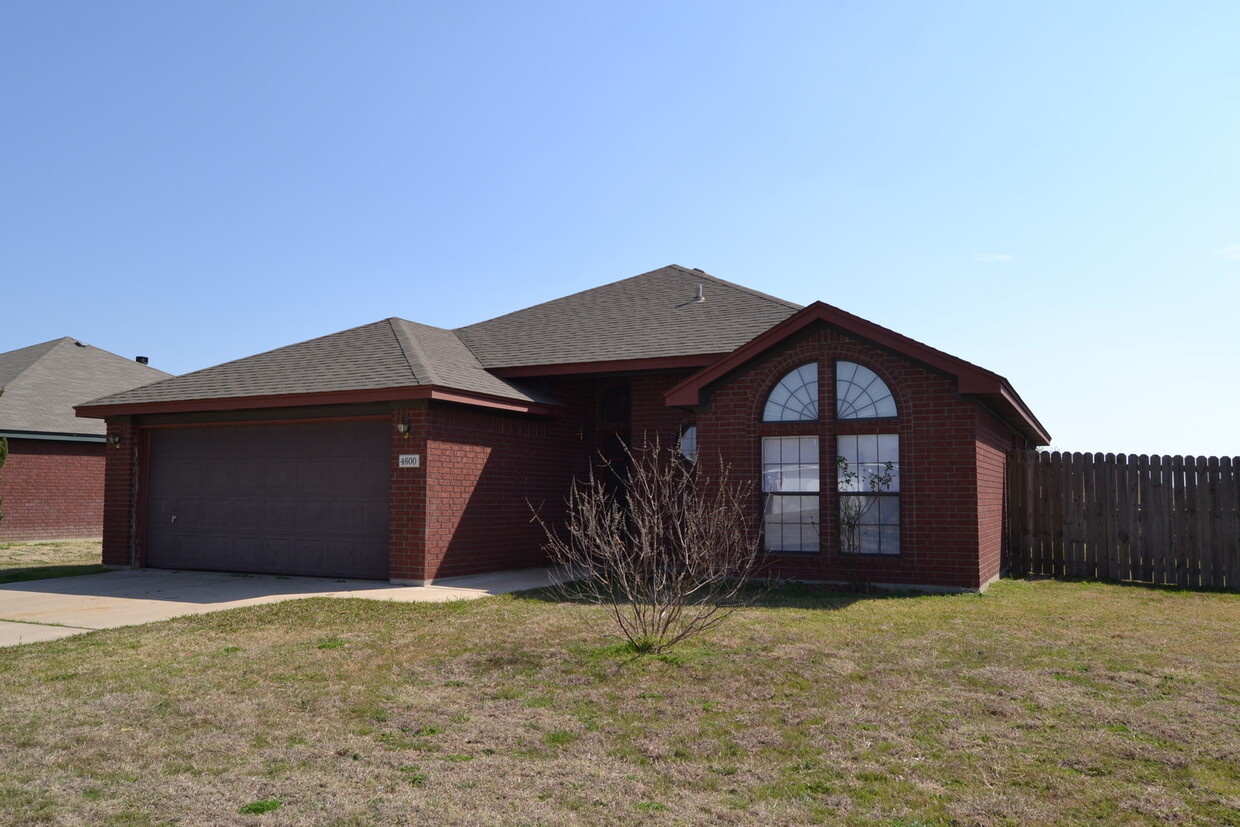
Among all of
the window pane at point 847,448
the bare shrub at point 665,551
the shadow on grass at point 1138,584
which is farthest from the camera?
the shadow on grass at point 1138,584

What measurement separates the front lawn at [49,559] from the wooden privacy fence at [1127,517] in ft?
51.3

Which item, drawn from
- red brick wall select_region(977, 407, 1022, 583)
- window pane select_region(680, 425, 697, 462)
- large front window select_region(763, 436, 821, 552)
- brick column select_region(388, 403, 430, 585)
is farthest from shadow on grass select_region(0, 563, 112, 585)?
red brick wall select_region(977, 407, 1022, 583)

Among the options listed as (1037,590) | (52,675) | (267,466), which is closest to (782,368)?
(1037,590)

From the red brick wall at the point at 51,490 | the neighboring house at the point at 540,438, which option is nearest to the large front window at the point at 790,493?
the neighboring house at the point at 540,438

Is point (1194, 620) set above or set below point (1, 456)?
below

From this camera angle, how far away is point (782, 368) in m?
13.0

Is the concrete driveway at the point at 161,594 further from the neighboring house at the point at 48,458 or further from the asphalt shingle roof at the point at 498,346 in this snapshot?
the neighboring house at the point at 48,458

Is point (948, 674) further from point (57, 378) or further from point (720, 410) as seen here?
point (57, 378)

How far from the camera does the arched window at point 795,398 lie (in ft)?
42.2

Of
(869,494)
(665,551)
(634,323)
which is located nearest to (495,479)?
(634,323)

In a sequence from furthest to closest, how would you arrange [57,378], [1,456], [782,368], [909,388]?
[57,378], [1,456], [782,368], [909,388]

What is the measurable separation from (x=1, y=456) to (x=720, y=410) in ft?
47.7

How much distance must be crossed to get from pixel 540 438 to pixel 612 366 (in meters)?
1.95

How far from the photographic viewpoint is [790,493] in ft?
42.4
